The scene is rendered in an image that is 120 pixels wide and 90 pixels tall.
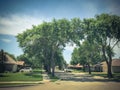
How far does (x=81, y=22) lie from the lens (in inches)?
1548

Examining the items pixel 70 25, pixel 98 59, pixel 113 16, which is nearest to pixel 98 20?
pixel 113 16

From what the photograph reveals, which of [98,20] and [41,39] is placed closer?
[98,20]

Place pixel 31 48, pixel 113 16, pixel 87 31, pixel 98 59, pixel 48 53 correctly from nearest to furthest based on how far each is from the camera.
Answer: pixel 113 16 → pixel 87 31 → pixel 31 48 → pixel 48 53 → pixel 98 59

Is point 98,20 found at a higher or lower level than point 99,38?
higher

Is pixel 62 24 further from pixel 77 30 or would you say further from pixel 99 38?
pixel 99 38

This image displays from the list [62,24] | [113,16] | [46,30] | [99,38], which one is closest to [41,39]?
[46,30]

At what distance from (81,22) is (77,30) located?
2.01 m

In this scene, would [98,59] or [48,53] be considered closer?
[48,53]

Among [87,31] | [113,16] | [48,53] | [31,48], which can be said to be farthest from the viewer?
[48,53]

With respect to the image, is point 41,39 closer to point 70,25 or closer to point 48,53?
point 70,25

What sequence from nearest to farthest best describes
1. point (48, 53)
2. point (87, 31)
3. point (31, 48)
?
point (87, 31) → point (31, 48) → point (48, 53)

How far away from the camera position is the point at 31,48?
141 feet

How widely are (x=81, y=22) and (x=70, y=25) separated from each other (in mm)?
2655

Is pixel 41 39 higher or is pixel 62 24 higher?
pixel 62 24
